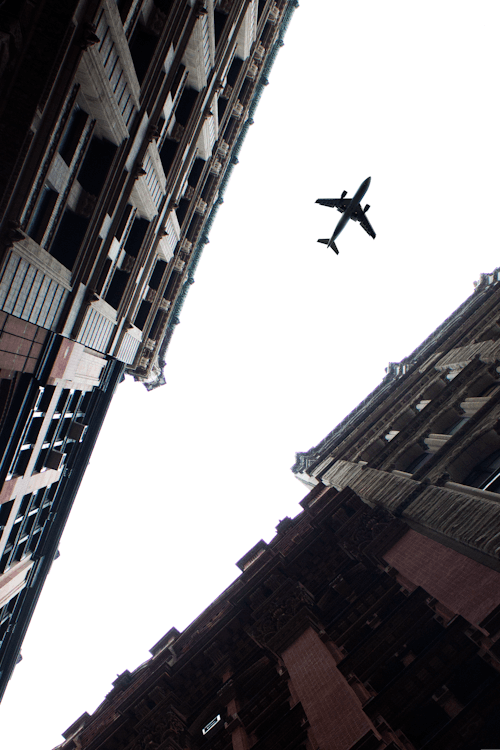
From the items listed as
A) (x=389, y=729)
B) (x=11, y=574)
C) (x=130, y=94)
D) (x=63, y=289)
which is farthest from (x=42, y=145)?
(x=11, y=574)

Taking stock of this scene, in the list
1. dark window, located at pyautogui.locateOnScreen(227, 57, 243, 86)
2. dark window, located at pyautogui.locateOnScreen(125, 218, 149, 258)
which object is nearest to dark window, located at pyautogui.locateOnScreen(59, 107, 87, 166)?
dark window, located at pyautogui.locateOnScreen(125, 218, 149, 258)

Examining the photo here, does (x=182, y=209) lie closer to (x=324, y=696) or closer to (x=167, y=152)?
(x=167, y=152)

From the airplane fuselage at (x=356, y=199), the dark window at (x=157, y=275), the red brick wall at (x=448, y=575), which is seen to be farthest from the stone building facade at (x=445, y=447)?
the dark window at (x=157, y=275)

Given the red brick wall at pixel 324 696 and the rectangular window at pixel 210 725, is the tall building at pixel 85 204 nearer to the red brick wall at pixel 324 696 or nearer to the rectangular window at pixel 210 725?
the rectangular window at pixel 210 725

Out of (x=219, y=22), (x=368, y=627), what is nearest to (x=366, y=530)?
(x=368, y=627)

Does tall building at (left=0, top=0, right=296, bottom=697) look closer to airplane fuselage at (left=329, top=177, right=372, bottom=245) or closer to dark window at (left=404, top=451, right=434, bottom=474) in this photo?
airplane fuselage at (left=329, top=177, right=372, bottom=245)

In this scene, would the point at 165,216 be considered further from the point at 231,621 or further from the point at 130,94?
the point at 231,621
